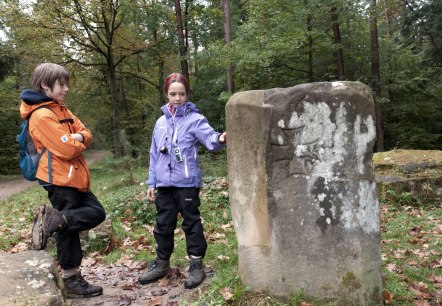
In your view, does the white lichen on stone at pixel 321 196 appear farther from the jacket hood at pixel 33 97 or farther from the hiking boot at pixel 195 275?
the jacket hood at pixel 33 97

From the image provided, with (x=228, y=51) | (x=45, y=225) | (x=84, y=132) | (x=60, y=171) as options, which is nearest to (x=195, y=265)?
(x=45, y=225)

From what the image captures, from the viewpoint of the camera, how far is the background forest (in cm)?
1342

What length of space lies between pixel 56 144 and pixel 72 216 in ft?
2.17

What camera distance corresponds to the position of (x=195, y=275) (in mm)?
3826

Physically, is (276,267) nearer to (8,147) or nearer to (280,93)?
(280,93)

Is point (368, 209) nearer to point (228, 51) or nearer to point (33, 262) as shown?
point (33, 262)

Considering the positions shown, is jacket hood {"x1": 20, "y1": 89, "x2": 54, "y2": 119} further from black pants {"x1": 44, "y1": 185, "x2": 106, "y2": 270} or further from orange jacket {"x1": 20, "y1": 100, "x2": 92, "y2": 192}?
black pants {"x1": 44, "y1": 185, "x2": 106, "y2": 270}

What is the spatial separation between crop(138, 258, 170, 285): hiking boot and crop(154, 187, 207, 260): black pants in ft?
0.27

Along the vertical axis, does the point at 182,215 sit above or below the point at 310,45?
below

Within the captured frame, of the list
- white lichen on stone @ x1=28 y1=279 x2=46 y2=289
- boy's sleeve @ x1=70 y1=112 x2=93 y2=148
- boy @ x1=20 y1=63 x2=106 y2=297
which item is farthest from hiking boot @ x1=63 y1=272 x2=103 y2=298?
boy's sleeve @ x1=70 y1=112 x2=93 y2=148

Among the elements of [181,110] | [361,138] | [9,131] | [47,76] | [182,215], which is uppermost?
[9,131]

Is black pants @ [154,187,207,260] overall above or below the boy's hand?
below

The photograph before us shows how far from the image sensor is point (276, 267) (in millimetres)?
3264

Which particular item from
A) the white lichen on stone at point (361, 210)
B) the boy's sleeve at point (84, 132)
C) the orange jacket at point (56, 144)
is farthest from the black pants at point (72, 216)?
the white lichen on stone at point (361, 210)
